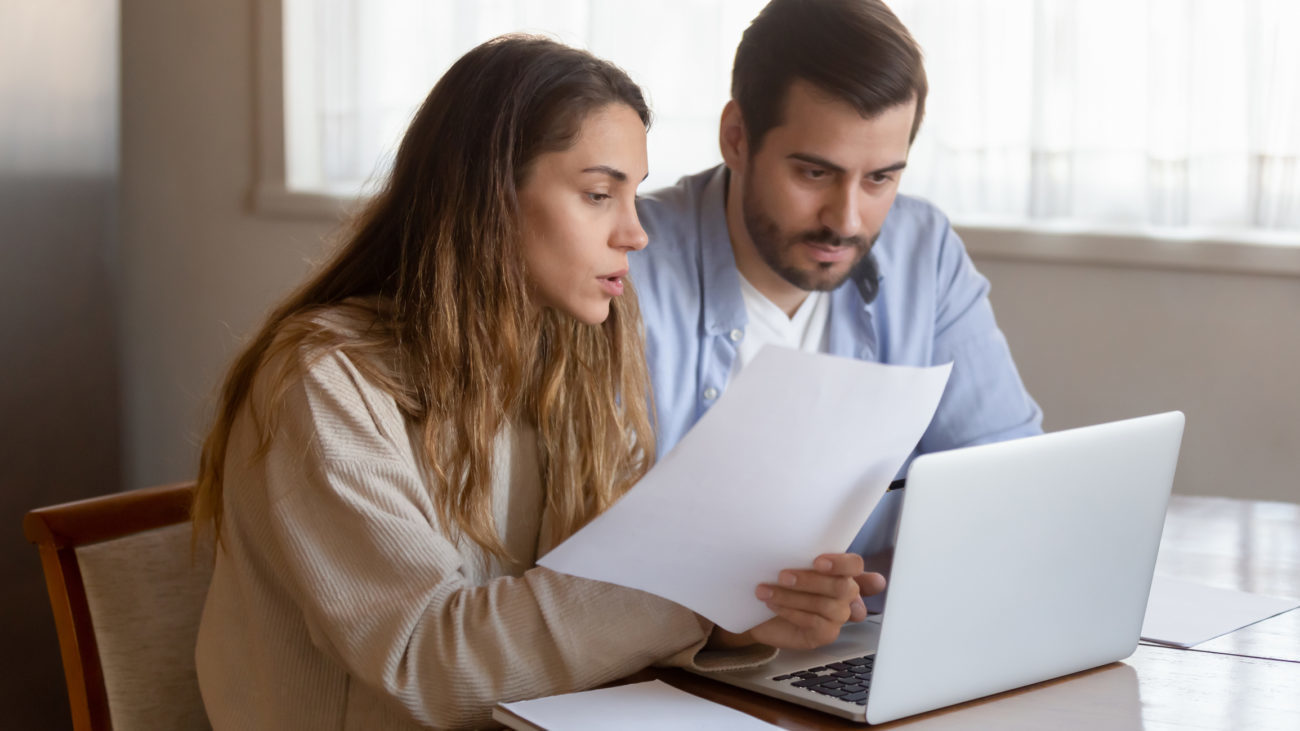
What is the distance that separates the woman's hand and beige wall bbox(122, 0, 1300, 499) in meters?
1.58

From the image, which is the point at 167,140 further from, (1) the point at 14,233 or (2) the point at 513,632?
(2) the point at 513,632

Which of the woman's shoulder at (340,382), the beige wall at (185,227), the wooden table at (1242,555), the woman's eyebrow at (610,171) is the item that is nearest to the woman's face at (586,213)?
the woman's eyebrow at (610,171)

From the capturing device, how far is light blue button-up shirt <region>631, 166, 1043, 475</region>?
5.42 ft

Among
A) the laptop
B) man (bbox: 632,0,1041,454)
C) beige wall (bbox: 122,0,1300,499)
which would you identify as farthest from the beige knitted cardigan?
beige wall (bbox: 122,0,1300,499)

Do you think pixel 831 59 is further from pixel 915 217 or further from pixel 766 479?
pixel 766 479

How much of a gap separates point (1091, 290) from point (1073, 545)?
1555 mm

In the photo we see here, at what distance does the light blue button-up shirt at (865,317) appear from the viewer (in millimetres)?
1651

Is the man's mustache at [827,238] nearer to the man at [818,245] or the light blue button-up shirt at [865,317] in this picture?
the man at [818,245]

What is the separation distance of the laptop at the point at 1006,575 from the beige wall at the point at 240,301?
1.44m

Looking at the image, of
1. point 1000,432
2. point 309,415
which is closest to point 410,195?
point 309,415

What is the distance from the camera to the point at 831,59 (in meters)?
1.60

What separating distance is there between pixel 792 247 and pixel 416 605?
0.87m

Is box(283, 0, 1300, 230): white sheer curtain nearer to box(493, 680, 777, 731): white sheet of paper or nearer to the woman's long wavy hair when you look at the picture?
the woman's long wavy hair

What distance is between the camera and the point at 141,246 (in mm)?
3166
